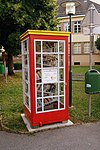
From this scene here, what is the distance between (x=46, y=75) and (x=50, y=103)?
30.6 inches

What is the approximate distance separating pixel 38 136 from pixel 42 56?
1.93 metres

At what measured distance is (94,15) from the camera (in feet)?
21.0

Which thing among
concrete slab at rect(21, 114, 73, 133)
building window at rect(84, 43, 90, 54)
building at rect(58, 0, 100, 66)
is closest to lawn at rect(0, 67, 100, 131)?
concrete slab at rect(21, 114, 73, 133)

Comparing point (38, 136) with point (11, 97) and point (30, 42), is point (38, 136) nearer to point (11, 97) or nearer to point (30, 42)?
point (30, 42)

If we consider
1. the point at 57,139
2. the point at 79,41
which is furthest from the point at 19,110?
the point at 79,41

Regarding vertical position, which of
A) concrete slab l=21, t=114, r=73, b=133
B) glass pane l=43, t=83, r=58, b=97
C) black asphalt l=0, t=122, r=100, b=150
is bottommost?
black asphalt l=0, t=122, r=100, b=150

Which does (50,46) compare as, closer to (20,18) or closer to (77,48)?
(20,18)

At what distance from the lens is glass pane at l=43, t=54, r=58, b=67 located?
558 cm

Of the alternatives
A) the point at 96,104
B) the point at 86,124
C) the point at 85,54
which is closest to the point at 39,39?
the point at 86,124

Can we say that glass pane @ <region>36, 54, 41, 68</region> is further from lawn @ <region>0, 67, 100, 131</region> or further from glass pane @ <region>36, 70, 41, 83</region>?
lawn @ <region>0, 67, 100, 131</region>

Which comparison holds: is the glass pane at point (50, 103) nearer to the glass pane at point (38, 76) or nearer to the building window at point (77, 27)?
the glass pane at point (38, 76)

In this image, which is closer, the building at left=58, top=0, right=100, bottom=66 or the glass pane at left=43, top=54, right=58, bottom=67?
the glass pane at left=43, top=54, right=58, bottom=67

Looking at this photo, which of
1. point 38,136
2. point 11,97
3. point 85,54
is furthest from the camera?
point 85,54

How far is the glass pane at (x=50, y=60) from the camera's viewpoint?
5580mm
